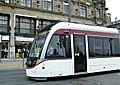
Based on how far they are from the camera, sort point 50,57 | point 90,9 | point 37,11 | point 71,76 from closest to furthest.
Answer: point 50,57, point 71,76, point 37,11, point 90,9

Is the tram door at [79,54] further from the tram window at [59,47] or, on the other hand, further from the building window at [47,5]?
the building window at [47,5]

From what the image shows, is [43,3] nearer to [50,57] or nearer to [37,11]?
[37,11]

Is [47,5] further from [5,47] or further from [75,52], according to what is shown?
[75,52]

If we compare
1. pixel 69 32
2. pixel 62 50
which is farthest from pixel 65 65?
pixel 69 32

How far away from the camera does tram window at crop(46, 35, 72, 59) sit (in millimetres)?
13148

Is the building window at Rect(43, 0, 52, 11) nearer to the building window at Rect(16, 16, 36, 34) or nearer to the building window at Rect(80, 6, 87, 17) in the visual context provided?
the building window at Rect(16, 16, 36, 34)

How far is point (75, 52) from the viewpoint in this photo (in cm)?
1412

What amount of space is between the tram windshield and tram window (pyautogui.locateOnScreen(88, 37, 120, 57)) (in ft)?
10.0

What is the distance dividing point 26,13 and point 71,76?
2556cm

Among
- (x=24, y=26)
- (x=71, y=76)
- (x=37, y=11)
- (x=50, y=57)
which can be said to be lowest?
(x=71, y=76)

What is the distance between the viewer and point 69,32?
555 inches

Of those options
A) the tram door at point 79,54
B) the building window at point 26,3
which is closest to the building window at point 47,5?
the building window at point 26,3

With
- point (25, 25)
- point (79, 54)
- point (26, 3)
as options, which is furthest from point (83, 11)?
point (79, 54)

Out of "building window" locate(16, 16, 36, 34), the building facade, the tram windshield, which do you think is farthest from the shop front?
the tram windshield
